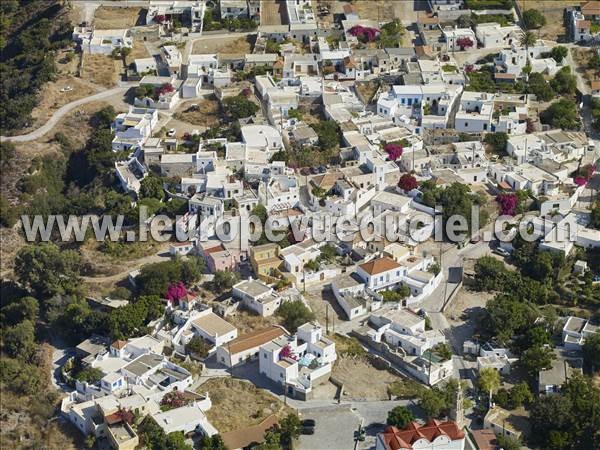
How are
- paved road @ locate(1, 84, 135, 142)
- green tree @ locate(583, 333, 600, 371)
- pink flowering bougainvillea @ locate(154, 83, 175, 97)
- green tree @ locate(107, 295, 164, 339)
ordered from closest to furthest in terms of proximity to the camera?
green tree @ locate(583, 333, 600, 371) → green tree @ locate(107, 295, 164, 339) → pink flowering bougainvillea @ locate(154, 83, 175, 97) → paved road @ locate(1, 84, 135, 142)

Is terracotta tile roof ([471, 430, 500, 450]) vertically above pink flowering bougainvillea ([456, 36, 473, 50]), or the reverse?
pink flowering bougainvillea ([456, 36, 473, 50])

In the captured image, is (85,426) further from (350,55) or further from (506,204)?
(350,55)

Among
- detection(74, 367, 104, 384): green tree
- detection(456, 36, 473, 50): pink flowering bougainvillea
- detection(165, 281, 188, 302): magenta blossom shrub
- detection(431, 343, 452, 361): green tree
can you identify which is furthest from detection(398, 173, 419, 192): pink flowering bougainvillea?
detection(74, 367, 104, 384): green tree

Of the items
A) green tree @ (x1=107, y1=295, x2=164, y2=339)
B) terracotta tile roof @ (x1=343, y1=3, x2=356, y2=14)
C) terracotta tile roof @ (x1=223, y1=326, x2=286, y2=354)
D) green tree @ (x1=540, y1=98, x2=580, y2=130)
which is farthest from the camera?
terracotta tile roof @ (x1=343, y1=3, x2=356, y2=14)

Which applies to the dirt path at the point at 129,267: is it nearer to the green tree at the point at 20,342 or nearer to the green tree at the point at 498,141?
the green tree at the point at 20,342

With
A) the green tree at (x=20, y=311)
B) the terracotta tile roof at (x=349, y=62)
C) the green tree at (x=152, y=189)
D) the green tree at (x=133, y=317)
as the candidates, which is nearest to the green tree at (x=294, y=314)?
the green tree at (x=133, y=317)

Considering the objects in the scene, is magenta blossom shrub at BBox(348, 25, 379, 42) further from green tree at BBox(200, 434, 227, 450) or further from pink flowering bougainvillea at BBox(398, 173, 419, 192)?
green tree at BBox(200, 434, 227, 450)

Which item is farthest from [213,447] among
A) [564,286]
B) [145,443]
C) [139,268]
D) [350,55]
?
[350,55]
